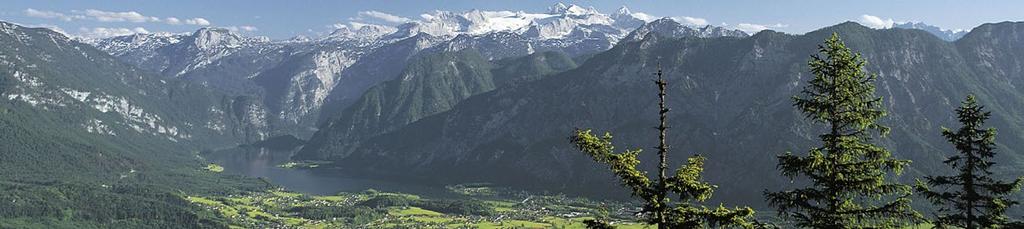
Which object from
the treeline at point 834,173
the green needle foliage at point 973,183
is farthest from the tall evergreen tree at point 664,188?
the green needle foliage at point 973,183

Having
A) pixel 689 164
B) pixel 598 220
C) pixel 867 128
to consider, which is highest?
pixel 867 128

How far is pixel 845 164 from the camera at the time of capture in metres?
27.9

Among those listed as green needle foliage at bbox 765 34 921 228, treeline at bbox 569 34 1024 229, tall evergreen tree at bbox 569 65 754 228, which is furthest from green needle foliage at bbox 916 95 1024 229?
tall evergreen tree at bbox 569 65 754 228

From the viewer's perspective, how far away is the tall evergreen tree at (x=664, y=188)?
2600cm

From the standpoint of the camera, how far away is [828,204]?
2856cm

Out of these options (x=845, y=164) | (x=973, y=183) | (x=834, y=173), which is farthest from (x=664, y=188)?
(x=973, y=183)

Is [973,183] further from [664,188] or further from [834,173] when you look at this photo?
[664,188]

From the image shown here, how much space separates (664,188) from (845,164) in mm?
7162

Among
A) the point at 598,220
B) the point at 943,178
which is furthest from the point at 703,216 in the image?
the point at 943,178

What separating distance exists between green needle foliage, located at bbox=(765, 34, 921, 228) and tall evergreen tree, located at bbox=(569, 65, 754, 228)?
134 inches

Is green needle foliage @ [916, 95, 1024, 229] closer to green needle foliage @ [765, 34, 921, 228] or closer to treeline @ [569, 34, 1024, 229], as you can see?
treeline @ [569, 34, 1024, 229]

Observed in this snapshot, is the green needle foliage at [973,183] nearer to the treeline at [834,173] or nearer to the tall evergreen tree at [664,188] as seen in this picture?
the treeline at [834,173]

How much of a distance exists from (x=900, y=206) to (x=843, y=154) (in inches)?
108

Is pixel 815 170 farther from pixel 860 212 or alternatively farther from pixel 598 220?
pixel 598 220
